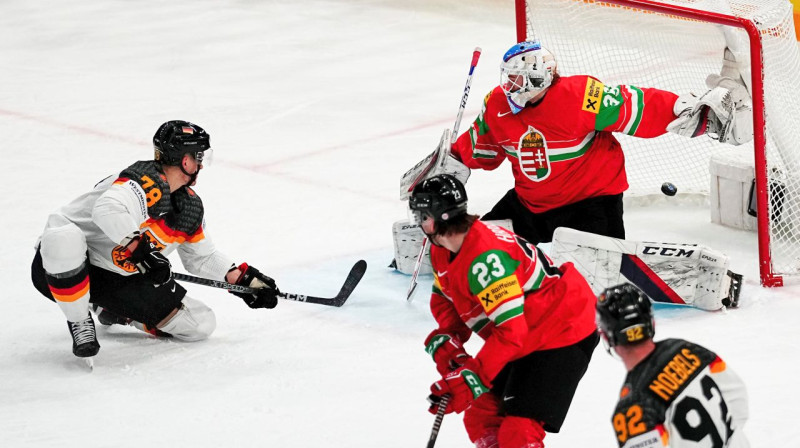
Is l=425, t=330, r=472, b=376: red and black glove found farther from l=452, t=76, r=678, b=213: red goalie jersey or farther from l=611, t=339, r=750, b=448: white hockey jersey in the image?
l=452, t=76, r=678, b=213: red goalie jersey

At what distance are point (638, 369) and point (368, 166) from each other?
13.5 ft

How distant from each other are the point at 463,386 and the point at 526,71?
164 cm

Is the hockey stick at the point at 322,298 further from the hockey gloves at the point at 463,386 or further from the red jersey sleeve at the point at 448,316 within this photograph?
the hockey gloves at the point at 463,386

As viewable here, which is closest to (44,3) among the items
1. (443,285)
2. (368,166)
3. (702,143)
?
(368,166)

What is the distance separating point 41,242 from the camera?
3.79 metres

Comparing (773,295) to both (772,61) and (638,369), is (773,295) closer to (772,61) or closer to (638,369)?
(772,61)

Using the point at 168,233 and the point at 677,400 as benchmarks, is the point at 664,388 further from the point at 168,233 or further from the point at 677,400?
the point at 168,233

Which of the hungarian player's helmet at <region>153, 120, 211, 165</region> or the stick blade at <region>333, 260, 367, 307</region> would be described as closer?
the hungarian player's helmet at <region>153, 120, 211, 165</region>

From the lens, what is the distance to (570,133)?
4.13 m

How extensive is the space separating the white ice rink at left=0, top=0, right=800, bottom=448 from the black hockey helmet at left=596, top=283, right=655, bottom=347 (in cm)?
120

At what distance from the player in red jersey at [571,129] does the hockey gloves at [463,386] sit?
160cm

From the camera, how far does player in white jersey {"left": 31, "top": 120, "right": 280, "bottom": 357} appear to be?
369cm

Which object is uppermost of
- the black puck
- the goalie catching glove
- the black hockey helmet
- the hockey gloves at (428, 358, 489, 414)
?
the black hockey helmet

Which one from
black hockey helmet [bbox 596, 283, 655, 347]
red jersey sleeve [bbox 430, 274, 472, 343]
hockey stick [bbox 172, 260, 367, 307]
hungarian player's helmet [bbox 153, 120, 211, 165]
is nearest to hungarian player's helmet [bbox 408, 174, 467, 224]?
red jersey sleeve [bbox 430, 274, 472, 343]
